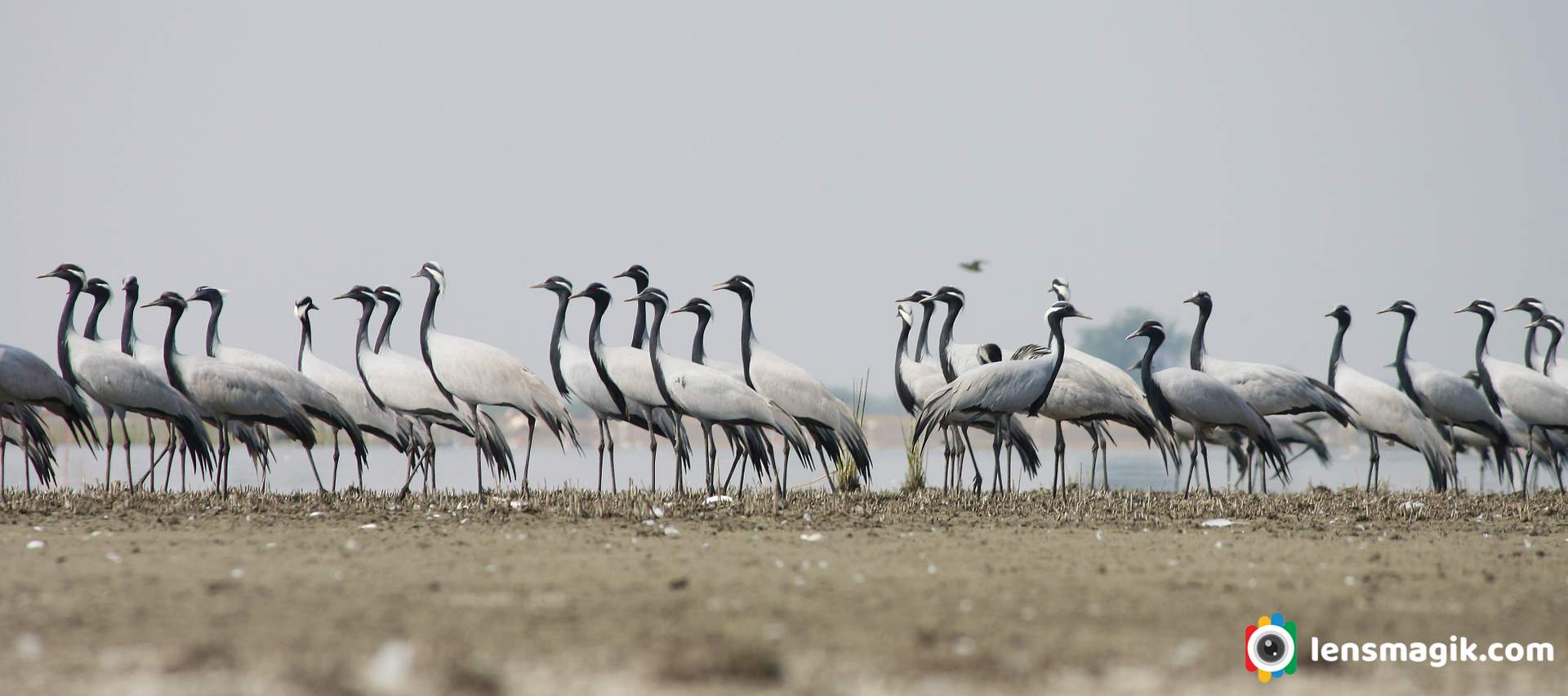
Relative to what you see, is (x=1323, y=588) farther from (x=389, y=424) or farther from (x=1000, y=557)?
(x=389, y=424)

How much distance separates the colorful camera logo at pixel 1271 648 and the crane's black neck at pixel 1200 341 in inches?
421

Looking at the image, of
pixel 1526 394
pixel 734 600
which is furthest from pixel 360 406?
pixel 1526 394

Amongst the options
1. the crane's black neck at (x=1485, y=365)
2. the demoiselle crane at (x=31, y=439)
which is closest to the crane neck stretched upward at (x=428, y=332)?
the demoiselle crane at (x=31, y=439)

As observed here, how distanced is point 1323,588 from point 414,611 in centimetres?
417

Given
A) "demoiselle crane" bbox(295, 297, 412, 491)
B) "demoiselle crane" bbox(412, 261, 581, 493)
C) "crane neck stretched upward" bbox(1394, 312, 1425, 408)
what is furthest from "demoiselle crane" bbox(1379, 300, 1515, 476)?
"demoiselle crane" bbox(295, 297, 412, 491)

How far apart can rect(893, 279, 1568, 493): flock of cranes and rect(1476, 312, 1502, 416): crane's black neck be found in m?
0.02

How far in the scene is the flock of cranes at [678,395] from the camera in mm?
13203

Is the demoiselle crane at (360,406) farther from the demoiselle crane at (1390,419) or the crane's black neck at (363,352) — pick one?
the demoiselle crane at (1390,419)

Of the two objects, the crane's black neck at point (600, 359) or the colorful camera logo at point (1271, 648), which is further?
the crane's black neck at point (600, 359)

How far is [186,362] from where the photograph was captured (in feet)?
44.1

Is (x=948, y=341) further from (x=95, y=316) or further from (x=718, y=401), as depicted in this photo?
(x=95, y=316)

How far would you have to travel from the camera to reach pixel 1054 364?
13.6 meters

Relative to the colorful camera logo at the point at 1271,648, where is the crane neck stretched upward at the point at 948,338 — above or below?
above

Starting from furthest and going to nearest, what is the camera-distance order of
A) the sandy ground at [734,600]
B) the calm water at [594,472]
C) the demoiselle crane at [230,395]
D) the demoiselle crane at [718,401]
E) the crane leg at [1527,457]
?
the calm water at [594,472] → the crane leg at [1527,457] → the demoiselle crane at [230,395] → the demoiselle crane at [718,401] → the sandy ground at [734,600]
